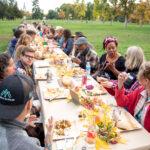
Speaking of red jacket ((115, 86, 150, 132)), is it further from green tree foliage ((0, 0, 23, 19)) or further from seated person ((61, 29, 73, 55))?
green tree foliage ((0, 0, 23, 19))

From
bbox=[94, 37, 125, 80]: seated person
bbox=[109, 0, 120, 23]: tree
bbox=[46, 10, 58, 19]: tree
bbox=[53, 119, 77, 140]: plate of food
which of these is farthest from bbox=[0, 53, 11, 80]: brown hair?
bbox=[46, 10, 58, 19]: tree

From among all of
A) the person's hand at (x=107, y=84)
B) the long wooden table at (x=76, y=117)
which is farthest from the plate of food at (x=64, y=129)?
the person's hand at (x=107, y=84)

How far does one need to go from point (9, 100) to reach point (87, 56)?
4189 millimetres

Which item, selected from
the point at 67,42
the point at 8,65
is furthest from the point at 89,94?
the point at 67,42

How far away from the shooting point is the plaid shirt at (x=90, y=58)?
5.66 metres

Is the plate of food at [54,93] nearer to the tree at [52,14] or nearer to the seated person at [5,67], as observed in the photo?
the seated person at [5,67]

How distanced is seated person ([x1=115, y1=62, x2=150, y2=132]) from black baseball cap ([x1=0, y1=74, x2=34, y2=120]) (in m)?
1.55

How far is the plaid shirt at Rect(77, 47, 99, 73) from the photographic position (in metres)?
5.66

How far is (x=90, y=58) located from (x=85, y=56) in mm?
229

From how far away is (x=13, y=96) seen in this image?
1.75 metres

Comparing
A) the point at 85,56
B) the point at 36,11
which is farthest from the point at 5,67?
the point at 36,11

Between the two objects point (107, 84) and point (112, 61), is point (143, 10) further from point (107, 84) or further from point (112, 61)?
point (107, 84)

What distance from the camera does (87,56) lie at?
230 inches

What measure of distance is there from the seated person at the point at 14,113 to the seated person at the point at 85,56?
388cm
